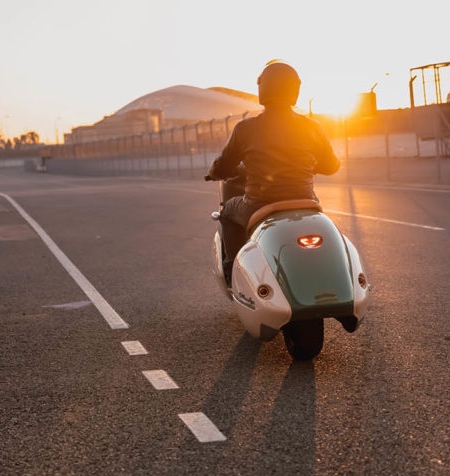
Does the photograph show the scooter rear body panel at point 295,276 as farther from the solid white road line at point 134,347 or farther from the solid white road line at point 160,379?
the solid white road line at point 134,347

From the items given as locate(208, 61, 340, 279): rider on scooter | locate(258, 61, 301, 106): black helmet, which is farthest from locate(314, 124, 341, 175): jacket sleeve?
locate(258, 61, 301, 106): black helmet

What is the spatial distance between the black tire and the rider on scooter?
833mm

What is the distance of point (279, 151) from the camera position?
18.6 ft

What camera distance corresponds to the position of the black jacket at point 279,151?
562 cm

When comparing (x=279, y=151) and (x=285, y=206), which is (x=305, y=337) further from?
(x=279, y=151)

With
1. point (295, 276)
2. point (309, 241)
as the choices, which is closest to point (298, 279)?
point (295, 276)

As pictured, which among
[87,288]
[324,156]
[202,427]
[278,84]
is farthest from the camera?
[87,288]

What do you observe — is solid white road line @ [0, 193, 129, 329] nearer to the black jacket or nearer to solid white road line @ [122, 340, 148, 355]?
solid white road line @ [122, 340, 148, 355]

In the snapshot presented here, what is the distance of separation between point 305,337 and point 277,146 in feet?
3.98

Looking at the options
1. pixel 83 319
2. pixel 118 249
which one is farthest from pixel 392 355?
pixel 118 249

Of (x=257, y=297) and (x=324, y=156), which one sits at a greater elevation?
(x=324, y=156)

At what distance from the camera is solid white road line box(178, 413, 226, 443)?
159 inches

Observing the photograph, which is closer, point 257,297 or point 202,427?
point 202,427

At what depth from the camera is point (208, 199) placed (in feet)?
76.8
